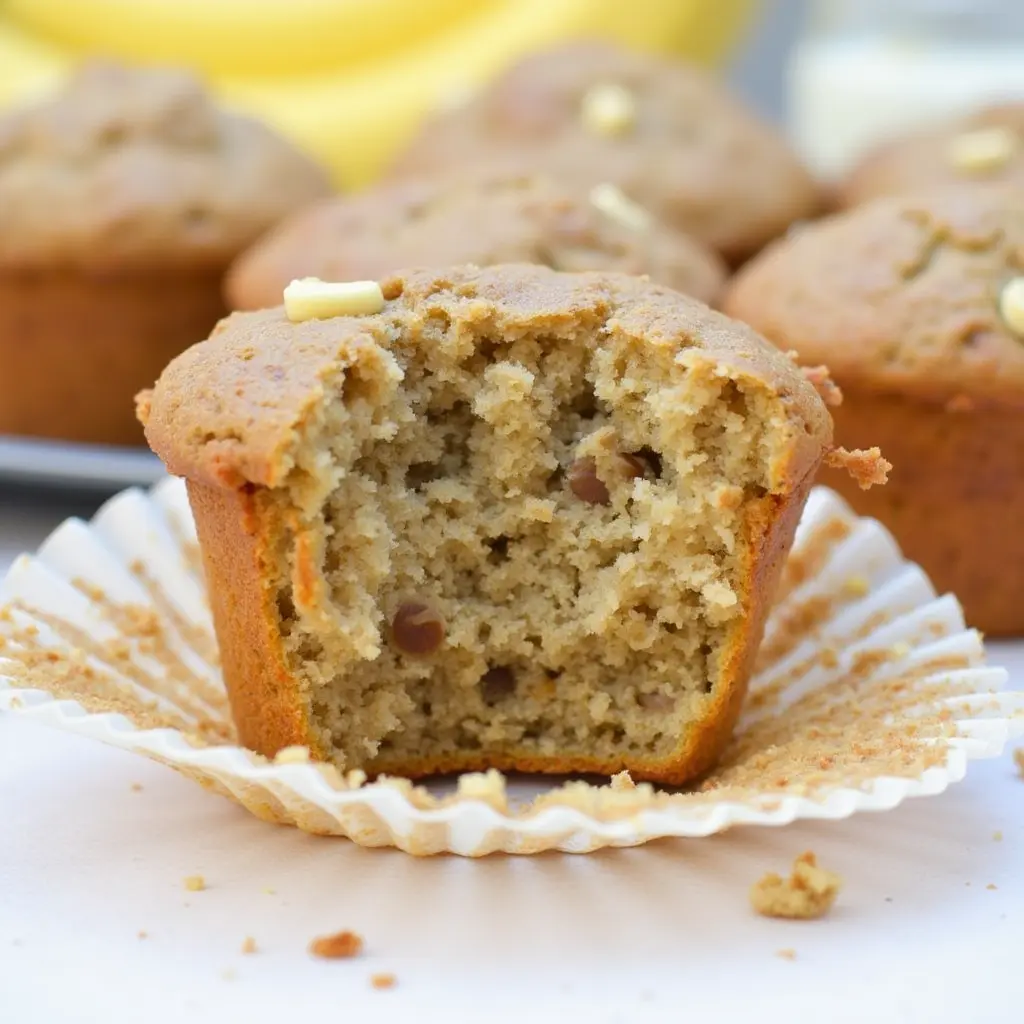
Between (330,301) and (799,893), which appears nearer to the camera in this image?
(799,893)

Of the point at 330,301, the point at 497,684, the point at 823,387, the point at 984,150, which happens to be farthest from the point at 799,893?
the point at 984,150

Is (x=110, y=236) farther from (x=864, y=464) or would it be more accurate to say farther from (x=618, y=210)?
(x=864, y=464)

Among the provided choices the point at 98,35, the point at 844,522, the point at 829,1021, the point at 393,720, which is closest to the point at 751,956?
the point at 829,1021

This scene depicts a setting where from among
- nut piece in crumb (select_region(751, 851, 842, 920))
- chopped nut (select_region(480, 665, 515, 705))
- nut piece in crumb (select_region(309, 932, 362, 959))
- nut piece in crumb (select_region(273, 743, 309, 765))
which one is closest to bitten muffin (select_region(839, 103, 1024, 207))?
chopped nut (select_region(480, 665, 515, 705))

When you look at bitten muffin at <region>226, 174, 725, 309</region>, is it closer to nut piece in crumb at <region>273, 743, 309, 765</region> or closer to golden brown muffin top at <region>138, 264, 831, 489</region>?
golden brown muffin top at <region>138, 264, 831, 489</region>

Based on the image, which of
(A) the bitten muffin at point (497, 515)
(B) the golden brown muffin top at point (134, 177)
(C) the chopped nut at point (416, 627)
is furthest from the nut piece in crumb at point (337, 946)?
(B) the golden brown muffin top at point (134, 177)

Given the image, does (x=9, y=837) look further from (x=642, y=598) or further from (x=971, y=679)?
(x=971, y=679)

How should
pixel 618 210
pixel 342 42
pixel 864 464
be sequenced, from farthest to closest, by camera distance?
1. pixel 342 42
2. pixel 618 210
3. pixel 864 464
